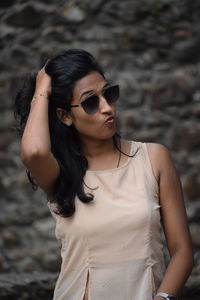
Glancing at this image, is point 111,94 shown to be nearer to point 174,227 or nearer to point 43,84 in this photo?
point 43,84

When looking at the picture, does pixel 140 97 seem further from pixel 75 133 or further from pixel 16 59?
pixel 75 133

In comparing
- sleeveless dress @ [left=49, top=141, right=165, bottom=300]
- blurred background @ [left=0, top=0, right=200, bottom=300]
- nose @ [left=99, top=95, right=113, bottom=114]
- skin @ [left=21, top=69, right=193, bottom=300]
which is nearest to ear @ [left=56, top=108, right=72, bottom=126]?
skin @ [left=21, top=69, right=193, bottom=300]

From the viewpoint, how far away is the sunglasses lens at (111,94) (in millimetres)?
→ 2639

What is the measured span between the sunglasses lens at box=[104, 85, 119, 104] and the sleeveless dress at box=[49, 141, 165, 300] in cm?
32

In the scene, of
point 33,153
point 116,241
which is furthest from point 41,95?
point 116,241

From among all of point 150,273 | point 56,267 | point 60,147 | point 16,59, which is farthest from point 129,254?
point 16,59

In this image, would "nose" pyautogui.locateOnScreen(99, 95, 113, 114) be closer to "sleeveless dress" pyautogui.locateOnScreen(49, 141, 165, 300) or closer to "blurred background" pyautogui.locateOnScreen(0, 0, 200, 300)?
"sleeveless dress" pyautogui.locateOnScreen(49, 141, 165, 300)

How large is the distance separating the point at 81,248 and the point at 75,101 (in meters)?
0.65

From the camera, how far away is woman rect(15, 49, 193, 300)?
7.98 ft

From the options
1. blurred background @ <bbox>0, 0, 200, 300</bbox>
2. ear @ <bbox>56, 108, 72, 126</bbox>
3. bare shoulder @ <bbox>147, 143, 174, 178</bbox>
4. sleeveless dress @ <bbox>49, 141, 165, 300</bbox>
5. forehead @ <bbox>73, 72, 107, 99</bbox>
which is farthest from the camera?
blurred background @ <bbox>0, 0, 200, 300</bbox>

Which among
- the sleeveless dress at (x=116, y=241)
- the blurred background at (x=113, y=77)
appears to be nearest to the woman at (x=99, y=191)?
the sleeveless dress at (x=116, y=241)

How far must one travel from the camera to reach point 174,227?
249 centimetres

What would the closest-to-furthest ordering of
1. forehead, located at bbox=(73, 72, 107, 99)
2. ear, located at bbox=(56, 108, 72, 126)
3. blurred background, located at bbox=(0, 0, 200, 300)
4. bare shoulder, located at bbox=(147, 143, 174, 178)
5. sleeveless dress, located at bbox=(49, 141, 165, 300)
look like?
sleeveless dress, located at bbox=(49, 141, 165, 300), bare shoulder, located at bbox=(147, 143, 174, 178), forehead, located at bbox=(73, 72, 107, 99), ear, located at bbox=(56, 108, 72, 126), blurred background, located at bbox=(0, 0, 200, 300)

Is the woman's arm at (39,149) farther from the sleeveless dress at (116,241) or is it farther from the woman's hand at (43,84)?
the sleeveless dress at (116,241)
